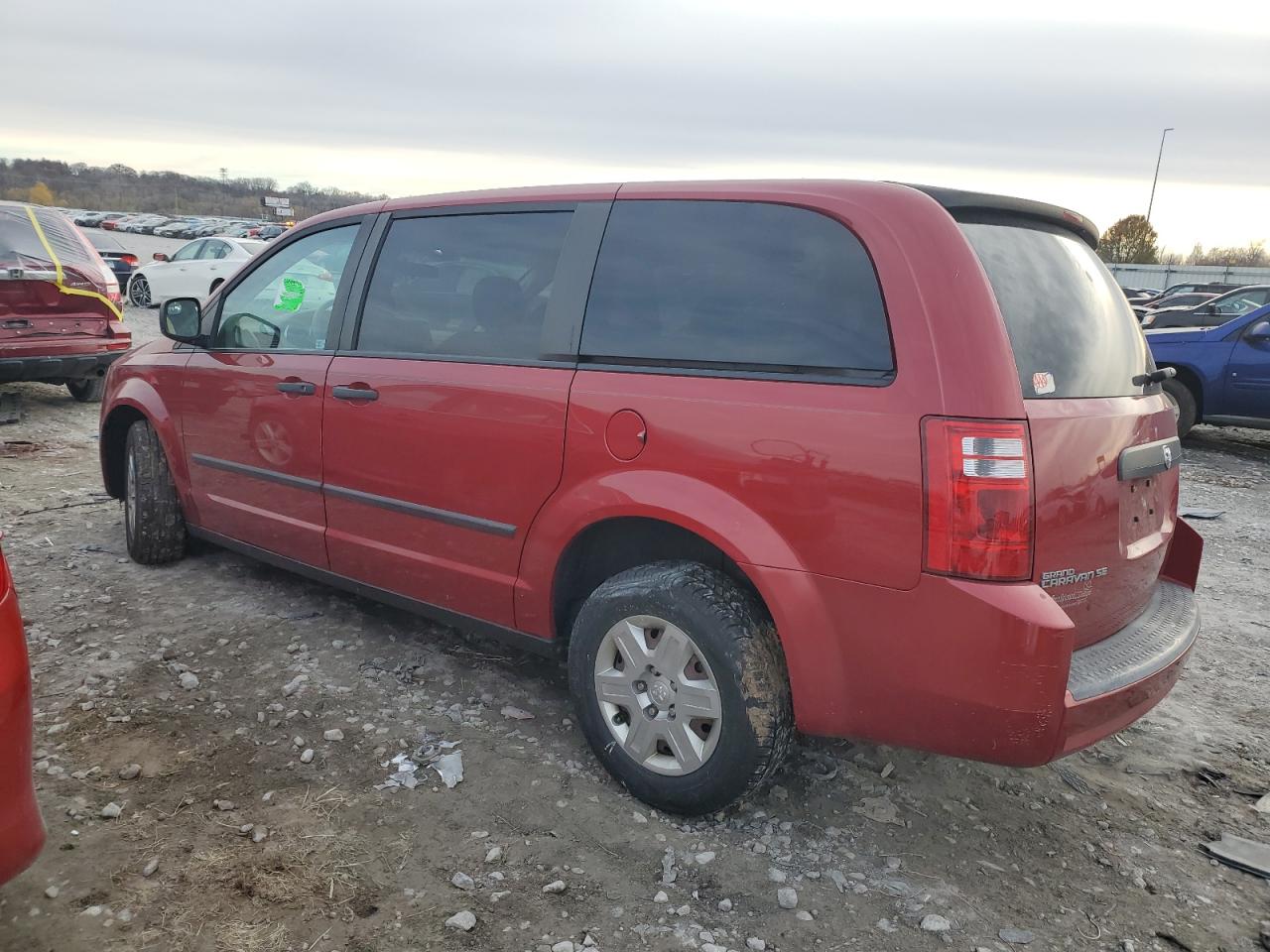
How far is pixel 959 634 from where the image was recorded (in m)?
2.26

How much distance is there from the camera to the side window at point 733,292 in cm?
247

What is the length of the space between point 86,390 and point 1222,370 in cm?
1126

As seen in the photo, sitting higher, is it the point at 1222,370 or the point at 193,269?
the point at 193,269

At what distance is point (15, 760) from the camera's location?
193cm

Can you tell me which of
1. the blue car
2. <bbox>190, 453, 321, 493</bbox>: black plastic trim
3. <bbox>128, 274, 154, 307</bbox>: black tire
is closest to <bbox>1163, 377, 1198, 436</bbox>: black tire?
the blue car

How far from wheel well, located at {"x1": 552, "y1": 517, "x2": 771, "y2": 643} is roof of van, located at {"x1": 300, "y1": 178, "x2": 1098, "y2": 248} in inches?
41.1

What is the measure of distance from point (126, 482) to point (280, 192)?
90315mm

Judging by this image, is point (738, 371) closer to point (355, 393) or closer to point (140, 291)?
point (355, 393)

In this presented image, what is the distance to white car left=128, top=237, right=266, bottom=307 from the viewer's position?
16141 millimetres

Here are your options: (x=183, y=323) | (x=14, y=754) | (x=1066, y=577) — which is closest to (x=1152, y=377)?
(x=1066, y=577)

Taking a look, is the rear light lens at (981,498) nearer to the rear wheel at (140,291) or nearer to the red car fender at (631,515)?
the red car fender at (631,515)

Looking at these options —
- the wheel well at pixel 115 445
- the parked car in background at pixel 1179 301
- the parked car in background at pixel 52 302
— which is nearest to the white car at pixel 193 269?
the parked car in background at pixel 52 302

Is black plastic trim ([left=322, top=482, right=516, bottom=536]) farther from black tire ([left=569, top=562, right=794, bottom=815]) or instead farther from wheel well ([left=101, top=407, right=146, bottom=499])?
wheel well ([left=101, top=407, right=146, bottom=499])

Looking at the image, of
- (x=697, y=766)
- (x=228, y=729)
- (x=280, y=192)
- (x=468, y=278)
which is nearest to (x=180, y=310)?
(x=468, y=278)
